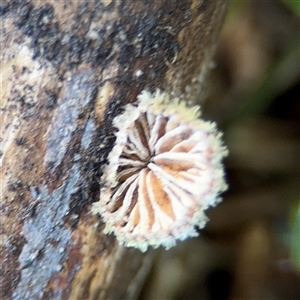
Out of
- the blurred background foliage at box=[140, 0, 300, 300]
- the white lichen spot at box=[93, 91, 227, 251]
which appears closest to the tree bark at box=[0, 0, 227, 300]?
the white lichen spot at box=[93, 91, 227, 251]

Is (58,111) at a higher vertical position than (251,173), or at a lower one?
higher

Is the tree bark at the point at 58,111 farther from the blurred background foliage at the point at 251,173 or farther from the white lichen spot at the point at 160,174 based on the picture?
the blurred background foliage at the point at 251,173

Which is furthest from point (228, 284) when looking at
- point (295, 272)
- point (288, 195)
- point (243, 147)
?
point (243, 147)

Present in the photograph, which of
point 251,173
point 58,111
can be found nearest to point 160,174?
point 58,111

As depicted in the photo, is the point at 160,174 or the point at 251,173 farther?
the point at 251,173

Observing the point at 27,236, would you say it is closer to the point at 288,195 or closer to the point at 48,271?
the point at 48,271

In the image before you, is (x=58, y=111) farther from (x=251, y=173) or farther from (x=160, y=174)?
(x=251, y=173)
